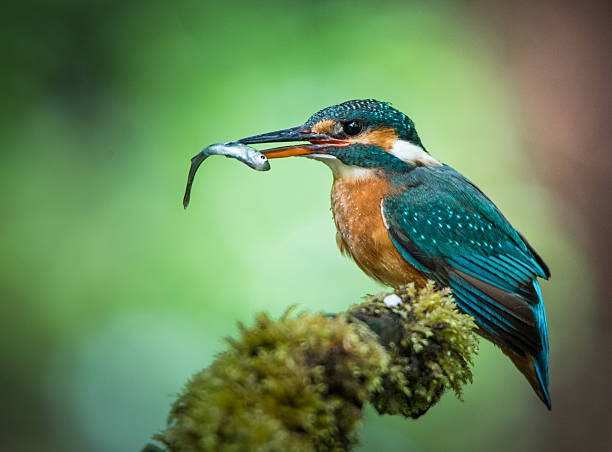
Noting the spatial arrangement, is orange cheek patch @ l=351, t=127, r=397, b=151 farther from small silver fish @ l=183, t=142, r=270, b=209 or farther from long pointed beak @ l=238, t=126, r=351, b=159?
small silver fish @ l=183, t=142, r=270, b=209

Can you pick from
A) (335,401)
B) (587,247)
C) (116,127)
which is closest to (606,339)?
(587,247)

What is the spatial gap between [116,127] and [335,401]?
4.18 meters

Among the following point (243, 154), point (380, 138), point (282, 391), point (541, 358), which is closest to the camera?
point (282, 391)

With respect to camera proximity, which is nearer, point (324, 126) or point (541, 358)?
point (541, 358)

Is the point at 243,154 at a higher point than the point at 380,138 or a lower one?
lower

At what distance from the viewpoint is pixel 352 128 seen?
265 centimetres

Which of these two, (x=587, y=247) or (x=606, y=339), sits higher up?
(x=587, y=247)

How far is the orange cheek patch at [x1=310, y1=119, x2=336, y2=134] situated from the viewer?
262 centimetres

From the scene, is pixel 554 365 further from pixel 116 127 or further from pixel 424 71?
pixel 116 127

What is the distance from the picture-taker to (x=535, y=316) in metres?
2.28

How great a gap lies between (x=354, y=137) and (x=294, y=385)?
1670 mm

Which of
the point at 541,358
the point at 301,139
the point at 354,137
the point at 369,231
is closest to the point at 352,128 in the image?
the point at 354,137

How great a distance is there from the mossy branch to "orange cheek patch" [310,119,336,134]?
1.26m

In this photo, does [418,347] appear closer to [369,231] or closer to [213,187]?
[369,231]
